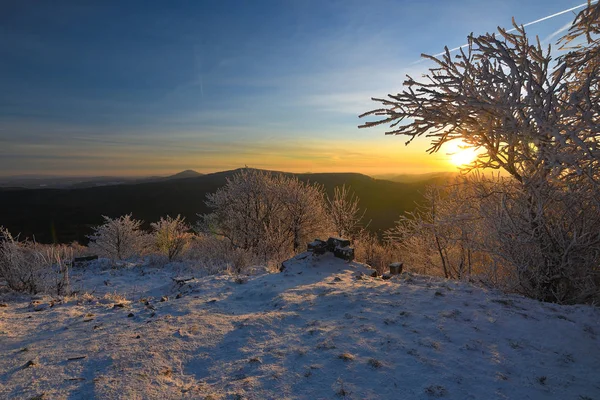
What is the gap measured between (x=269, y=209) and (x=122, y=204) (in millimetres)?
67042

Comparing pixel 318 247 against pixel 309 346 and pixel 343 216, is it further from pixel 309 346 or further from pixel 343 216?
pixel 343 216

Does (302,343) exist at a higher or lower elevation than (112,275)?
higher

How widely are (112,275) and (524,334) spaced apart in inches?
404

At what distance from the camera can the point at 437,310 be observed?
15.5 feet

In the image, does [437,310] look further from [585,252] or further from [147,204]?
[147,204]

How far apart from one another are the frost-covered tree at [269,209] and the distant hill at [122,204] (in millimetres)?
38692

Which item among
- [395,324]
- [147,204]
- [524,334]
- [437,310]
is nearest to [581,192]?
[524,334]

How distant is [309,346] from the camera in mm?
3770

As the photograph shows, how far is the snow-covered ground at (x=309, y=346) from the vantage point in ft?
9.74

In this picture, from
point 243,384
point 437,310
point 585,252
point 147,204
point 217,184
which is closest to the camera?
point 243,384

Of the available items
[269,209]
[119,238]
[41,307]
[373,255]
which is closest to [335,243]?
[41,307]

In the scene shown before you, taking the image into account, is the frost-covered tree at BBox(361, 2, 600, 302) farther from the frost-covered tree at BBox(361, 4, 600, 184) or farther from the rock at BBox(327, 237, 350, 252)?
the rock at BBox(327, 237, 350, 252)

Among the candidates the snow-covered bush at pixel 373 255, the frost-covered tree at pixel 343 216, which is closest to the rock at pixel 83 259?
the snow-covered bush at pixel 373 255

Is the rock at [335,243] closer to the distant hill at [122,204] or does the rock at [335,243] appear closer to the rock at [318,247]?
the rock at [318,247]
